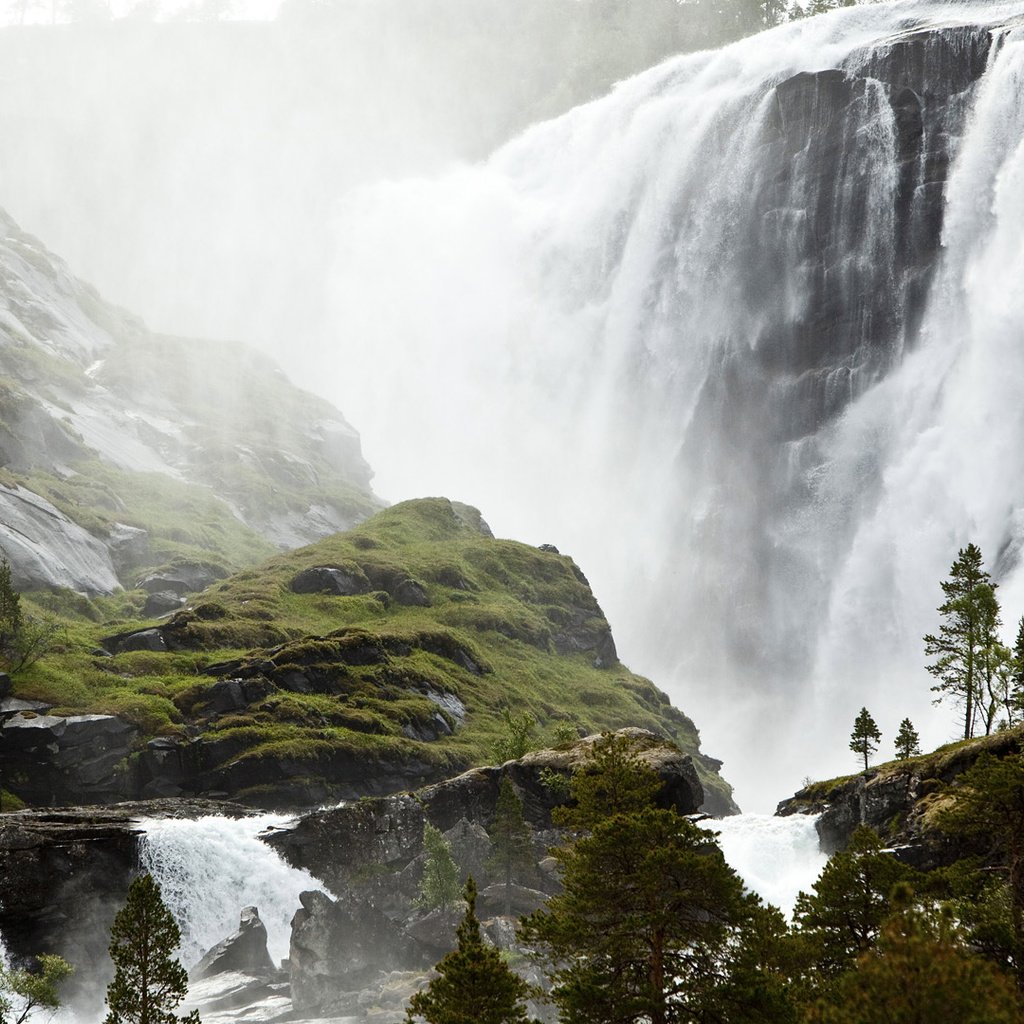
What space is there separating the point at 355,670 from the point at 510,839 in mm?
37928

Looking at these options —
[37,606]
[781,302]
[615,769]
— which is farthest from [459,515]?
[615,769]

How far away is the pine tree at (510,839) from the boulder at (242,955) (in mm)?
14296

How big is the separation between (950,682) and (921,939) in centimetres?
6140

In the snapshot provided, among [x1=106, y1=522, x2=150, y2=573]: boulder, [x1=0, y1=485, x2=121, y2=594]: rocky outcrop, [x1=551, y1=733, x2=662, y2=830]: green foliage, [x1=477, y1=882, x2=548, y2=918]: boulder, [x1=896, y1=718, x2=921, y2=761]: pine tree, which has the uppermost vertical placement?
[x1=106, y1=522, x2=150, y2=573]: boulder

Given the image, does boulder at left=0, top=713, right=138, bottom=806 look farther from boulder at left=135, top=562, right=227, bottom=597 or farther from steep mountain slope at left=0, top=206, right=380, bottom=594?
boulder at left=135, top=562, right=227, bottom=597

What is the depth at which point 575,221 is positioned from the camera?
651 ft

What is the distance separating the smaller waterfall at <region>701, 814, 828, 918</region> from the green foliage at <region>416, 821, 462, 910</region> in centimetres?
1831

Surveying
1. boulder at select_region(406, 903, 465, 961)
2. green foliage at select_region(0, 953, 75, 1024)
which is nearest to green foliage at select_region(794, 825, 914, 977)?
boulder at select_region(406, 903, 465, 961)

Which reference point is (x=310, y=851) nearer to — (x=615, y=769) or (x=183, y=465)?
(x=615, y=769)

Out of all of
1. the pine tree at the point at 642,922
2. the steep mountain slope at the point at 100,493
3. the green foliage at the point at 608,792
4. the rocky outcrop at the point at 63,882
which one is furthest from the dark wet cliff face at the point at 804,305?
the pine tree at the point at 642,922

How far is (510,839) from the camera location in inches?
2539

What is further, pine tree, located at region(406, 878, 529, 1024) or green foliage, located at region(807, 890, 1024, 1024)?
pine tree, located at region(406, 878, 529, 1024)

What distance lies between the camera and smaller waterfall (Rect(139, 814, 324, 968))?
61.8 meters

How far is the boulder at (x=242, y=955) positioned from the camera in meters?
58.4
